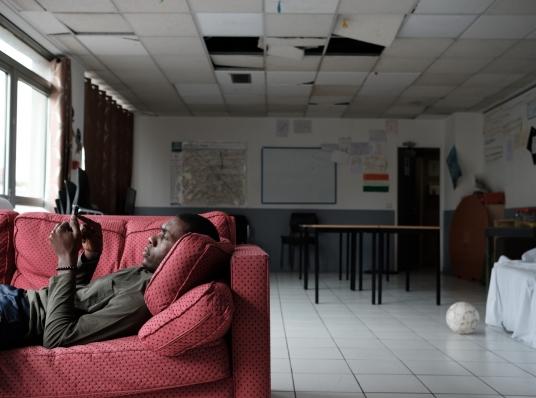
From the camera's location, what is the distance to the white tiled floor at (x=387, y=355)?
262cm

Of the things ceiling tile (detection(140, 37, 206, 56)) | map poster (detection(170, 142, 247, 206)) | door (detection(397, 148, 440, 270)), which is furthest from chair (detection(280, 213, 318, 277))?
ceiling tile (detection(140, 37, 206, 56))

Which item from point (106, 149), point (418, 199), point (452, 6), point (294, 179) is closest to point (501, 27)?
point (452, 6)

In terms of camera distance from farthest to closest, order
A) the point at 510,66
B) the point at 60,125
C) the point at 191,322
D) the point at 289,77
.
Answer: the point at 289,77
the point at 510,66
the point at 60,125
the point at 191,322

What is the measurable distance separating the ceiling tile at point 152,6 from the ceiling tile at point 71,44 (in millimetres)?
969

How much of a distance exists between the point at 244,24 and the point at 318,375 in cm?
315

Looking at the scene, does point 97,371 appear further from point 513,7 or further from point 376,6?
point 513,7

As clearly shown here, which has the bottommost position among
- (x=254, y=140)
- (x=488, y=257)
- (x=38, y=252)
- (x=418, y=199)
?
(x=488, y=257)

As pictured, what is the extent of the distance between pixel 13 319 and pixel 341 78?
5277mm

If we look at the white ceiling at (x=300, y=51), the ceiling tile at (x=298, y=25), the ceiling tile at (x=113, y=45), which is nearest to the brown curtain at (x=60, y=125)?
the white ceiling at (x=300, y=51)

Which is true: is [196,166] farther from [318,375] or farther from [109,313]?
[109,313]

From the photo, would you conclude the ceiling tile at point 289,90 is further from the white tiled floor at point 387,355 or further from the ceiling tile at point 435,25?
the white tiled floor at point 387,355

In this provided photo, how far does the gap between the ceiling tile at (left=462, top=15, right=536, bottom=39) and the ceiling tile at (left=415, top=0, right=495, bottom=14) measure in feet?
0.66

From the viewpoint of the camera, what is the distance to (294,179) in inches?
345

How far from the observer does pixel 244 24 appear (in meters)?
4.72
